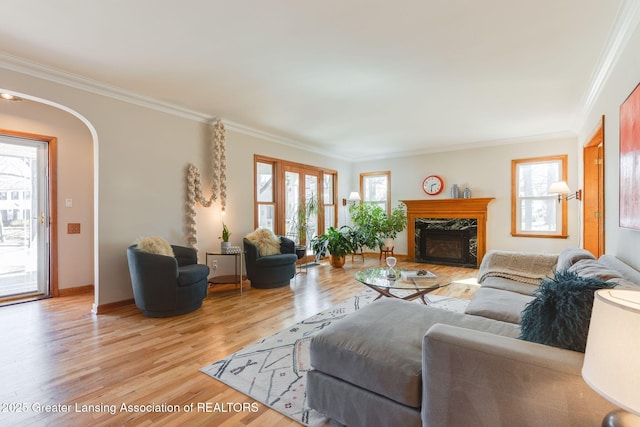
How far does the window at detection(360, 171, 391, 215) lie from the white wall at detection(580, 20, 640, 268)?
4.64 meters

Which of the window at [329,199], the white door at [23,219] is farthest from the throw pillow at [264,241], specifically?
the white door at [23,219]

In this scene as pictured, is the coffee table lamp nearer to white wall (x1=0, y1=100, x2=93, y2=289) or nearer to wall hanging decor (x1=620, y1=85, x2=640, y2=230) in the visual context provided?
wall hanging decor (x1=620, y1=85, x2=640, y2=230)

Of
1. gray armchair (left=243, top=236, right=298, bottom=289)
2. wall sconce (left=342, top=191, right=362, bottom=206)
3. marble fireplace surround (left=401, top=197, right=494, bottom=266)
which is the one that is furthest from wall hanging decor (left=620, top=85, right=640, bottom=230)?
wall sconce (left=342, top=191, right=362, bottom=206)

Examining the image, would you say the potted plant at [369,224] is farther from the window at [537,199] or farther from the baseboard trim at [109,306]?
the baseboard trim at [109,306]

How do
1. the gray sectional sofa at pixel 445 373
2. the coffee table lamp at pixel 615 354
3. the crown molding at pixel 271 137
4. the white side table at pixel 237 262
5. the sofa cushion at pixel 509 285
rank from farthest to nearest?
the crown molding at pixel 271 137
the white side table at pixel 237 262
the sofa cushion at pixel 509 285
the gray sectional sofa at pixel 445 373
the coffee table lamp at pixel 615 354

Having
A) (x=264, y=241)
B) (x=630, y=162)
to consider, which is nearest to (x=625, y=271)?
(x=630, y=162)

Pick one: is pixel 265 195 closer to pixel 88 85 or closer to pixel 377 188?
pixel 88 85

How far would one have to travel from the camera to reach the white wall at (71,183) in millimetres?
4246

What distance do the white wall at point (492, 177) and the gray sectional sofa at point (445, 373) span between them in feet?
13.7

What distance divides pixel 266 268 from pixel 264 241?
48 centimetres

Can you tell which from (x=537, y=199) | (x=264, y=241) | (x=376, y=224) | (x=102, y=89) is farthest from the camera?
(x=376, y=224)

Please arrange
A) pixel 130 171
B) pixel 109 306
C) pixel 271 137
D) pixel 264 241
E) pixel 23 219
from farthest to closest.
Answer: pixel 271 137 → pixel 264 241 → pixel 23 219 → pixel 130 171 → pixel 109 306

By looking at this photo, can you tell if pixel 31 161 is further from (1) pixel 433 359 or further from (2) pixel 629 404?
(2) pixel 629 404

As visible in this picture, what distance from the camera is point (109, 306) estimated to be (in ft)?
12.0
